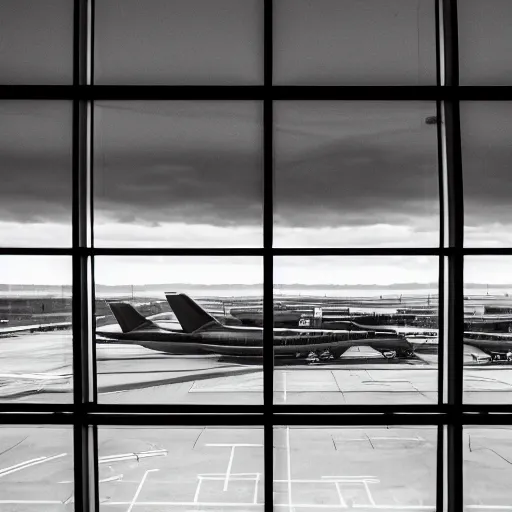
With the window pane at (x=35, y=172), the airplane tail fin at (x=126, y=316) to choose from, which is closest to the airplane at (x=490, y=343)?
the airplane tail fin at (x=126, y=316)

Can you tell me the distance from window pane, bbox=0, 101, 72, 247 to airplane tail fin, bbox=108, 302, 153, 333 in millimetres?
704

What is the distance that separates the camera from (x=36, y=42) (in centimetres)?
418

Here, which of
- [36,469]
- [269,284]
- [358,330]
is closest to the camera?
[269,284]

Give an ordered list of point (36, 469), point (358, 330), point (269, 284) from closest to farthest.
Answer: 1. point (269, 284)
2. point (36, 469)
3. point (358, 330)

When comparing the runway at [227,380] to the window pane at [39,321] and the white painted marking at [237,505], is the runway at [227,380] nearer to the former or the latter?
the window pane at [39,321]

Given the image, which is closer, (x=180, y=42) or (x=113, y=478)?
(x=113, y=478)

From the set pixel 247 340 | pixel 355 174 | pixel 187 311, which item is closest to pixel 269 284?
pixel 247 340

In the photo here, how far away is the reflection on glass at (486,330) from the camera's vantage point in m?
4.01

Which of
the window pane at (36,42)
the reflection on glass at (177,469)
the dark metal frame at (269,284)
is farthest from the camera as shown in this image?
the window pane at (36,42)

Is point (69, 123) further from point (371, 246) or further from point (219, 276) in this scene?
point (371, 246)

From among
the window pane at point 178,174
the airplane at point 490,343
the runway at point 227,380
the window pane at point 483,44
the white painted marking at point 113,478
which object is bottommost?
the white painted marking at point 113,478

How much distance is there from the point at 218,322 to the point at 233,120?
1.72m

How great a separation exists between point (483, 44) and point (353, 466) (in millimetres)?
3751

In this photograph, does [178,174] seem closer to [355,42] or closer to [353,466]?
[355,42]
